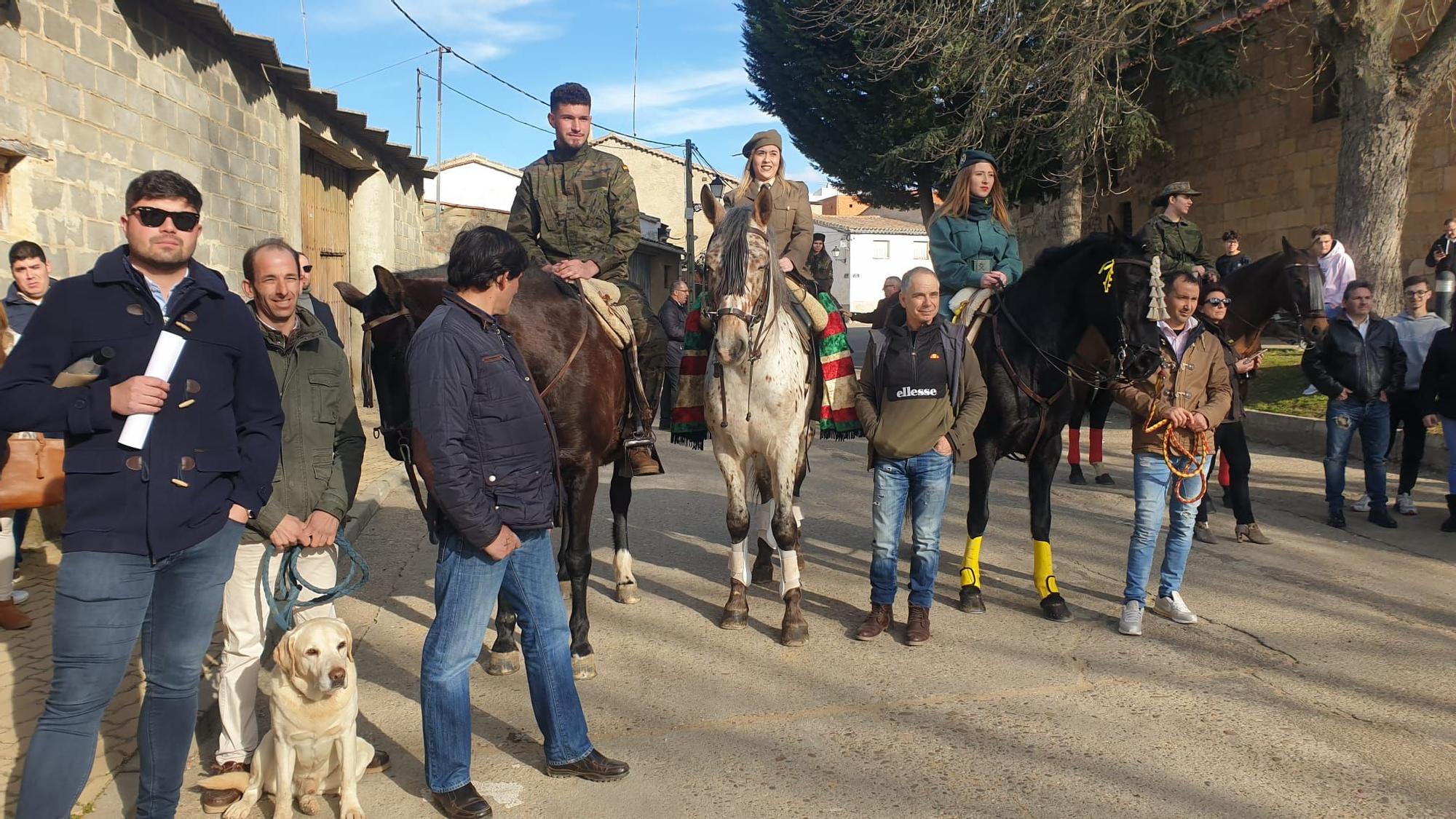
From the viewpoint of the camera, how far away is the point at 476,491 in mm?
3283

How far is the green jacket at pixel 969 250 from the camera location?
22.0 feet

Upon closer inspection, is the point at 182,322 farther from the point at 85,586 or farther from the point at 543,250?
the point at 543,250

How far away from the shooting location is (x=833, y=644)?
550 cm

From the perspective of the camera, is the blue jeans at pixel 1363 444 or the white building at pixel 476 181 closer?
the blue jeans at pixel 1363 444

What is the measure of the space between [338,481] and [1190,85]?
21.5 metres

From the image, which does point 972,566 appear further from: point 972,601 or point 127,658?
point 127,658

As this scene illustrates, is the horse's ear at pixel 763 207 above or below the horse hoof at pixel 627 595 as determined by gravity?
above

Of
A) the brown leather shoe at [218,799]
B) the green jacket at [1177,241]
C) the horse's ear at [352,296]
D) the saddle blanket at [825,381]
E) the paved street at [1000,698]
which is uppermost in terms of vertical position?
the green jacket at [1177,241]

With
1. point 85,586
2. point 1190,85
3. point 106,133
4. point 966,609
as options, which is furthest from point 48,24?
point 1190,85

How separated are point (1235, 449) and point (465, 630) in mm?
6564

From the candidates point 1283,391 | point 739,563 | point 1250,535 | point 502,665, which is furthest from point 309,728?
point 1283,391

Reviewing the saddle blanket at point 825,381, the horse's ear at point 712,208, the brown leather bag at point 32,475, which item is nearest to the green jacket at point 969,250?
the saddle blanket at point 825,381

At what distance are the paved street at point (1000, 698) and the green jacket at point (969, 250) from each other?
2081 mm

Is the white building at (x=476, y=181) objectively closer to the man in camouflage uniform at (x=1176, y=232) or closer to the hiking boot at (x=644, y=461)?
the man in camouflage uniform at (x=1176, y=232)
